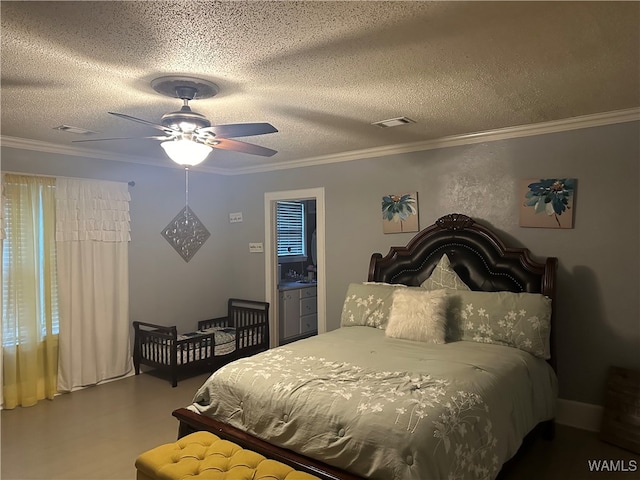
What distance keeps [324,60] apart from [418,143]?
7.09 ft

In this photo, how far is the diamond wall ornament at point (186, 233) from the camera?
517 cm

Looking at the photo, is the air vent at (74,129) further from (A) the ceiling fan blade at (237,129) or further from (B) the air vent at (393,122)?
(B) the air vent at (393,122)

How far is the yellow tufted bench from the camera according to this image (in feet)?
6.44

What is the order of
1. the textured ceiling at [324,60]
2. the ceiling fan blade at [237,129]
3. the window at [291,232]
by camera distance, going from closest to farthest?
the textured ceiling at [324,60] < the ceiling fan blade at [237,129] < the window at [291,232]

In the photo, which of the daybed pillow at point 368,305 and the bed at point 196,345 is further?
the bed at point 196,345

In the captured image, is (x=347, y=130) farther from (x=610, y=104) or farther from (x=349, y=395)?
(x=349, y=395)

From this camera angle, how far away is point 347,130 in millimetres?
3664

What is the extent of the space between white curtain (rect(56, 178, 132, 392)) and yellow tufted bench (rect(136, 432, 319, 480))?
257cm

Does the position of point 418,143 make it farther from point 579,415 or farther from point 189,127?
point 579,415

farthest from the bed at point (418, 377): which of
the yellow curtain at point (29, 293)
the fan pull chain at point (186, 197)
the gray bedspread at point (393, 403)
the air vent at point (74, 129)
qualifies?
the fan pull chain at point (186, 197)

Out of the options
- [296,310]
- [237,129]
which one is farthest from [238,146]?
[296,310]

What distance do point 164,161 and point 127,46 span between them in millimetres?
3146

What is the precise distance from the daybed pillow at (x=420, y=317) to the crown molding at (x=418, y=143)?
55.5 inches

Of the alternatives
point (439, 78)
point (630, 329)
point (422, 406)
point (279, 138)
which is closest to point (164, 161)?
point (279, 138)
